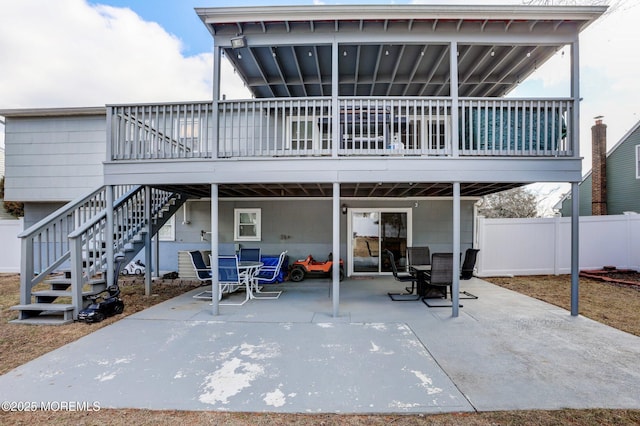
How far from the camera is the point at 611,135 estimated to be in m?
13.9

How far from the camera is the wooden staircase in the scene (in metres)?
4.70

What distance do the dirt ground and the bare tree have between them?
33.8 ft

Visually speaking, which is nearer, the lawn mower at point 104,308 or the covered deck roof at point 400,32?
the lawn mower at point 104,308

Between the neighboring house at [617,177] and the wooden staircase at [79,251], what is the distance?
1674cm

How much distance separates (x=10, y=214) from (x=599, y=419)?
20.1m

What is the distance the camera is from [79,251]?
15.5 ft

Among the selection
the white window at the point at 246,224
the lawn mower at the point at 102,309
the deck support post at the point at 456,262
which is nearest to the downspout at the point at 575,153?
the deck support post at the point at 456,262

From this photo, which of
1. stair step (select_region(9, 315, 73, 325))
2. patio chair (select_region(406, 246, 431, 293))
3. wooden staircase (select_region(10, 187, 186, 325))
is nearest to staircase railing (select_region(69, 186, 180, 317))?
wooden staircase (select_region(10, 187, 186, 325))

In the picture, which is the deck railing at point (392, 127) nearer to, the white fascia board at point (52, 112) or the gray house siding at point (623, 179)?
the white fascia board at point (52, 112)

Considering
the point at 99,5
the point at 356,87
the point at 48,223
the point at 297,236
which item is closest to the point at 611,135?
the point at 356,87

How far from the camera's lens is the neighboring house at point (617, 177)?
11.4 metres

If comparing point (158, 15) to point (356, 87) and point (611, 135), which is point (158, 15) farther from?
point (611, 135)

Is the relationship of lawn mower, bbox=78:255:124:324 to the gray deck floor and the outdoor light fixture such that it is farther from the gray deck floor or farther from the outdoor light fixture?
the outdoor light fixture

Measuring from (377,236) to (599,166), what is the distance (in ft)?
38.4
